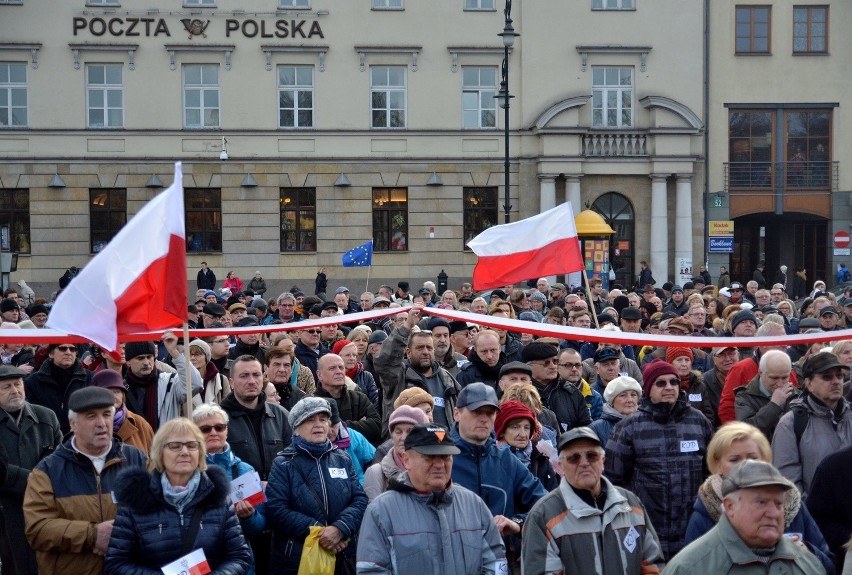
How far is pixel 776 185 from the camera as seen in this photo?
1586 inches

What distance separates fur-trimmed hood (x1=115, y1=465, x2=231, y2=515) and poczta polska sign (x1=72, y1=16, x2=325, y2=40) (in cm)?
3300

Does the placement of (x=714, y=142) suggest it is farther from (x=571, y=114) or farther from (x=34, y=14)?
(x=34, y=14)

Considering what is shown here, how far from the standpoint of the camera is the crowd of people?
5.75 m

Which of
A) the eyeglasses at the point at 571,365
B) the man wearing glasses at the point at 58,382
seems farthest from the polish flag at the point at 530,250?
the man wearing glasses at the point at 58,382

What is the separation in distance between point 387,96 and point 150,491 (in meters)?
33.1

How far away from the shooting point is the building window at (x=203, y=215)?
38125mm

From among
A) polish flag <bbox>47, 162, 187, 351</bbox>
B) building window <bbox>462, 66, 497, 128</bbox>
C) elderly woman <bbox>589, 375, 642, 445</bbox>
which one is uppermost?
building window <bbox>462, 66, 497, 128</bbox>

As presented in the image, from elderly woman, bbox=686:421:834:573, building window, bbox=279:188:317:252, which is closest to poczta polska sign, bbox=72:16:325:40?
building window, bbox=279:188:317:252

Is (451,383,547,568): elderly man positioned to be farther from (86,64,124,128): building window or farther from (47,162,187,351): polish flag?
(86,64,124,128): building window

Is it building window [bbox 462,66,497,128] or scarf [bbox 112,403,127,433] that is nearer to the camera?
scarf [bbox 112,403,127,433]

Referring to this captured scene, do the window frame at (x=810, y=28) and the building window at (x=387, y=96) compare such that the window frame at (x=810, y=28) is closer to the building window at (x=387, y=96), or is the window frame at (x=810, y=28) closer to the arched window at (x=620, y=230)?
the arched window at (x=620, y=230)

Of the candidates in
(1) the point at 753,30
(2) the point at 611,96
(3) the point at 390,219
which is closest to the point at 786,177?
(1) the point at 753,30

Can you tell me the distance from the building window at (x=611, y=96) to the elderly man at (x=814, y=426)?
104 feet

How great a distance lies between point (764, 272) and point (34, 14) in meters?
27.5
